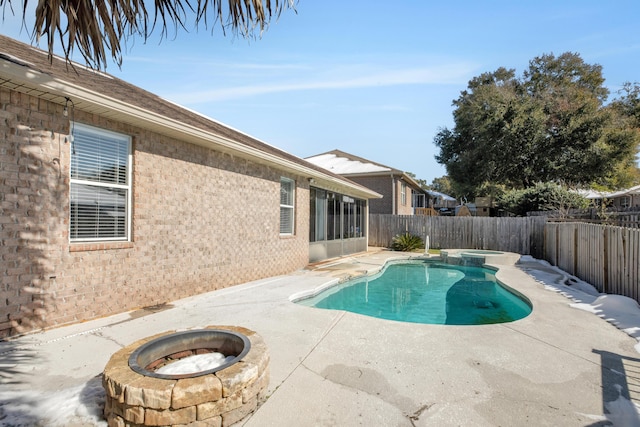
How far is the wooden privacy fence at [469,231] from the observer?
15773 mm

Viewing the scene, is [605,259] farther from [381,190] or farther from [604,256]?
[381,190]

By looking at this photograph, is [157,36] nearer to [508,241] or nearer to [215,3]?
[215,3]

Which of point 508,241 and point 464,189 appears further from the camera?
point 464,189

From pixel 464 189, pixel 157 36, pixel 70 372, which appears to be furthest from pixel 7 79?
pixel 464 189

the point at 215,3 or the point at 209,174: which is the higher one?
the point at 215,3

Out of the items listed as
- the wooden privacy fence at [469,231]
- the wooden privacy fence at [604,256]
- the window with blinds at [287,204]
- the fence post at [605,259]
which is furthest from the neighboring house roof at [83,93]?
the wooden privacy fence at [469,231]

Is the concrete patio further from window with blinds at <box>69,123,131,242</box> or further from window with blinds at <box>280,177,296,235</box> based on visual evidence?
window with blinds at <box>280,177,296,235</box>

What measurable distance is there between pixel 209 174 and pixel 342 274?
4761mm

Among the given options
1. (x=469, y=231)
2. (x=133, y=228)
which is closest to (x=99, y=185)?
(x=133, y=228)

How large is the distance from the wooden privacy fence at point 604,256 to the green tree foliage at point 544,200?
7.54 meters

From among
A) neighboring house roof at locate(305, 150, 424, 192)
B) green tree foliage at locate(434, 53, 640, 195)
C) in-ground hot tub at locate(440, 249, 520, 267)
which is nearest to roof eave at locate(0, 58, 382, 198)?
in-ground hot tub at locate(440, 249, 520, 267)

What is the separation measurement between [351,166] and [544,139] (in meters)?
14.1

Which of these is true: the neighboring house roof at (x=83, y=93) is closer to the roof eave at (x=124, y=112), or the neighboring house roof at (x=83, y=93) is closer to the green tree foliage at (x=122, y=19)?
the roof eave at (x=124, y=112)

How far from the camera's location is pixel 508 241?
648 inches
